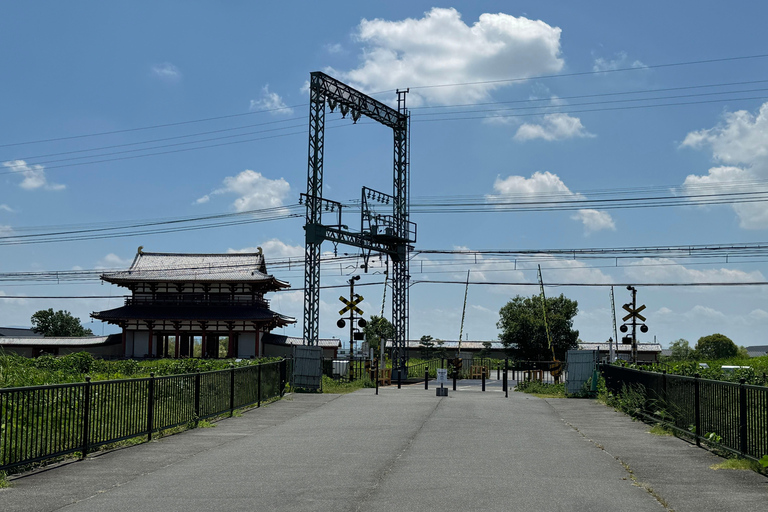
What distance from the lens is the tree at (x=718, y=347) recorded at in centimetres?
9531

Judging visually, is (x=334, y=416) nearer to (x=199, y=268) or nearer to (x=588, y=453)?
(x=588, y=453)

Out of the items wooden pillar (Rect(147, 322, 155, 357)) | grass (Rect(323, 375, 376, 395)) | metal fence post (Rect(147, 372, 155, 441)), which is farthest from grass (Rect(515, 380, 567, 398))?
wooden pillar (Rect(147, 322, 155, 357))

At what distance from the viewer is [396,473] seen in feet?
31.6

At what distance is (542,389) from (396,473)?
21.1 metres

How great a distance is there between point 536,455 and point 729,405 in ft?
9.82

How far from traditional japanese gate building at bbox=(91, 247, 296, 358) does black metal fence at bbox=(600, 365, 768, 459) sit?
46.9 meters

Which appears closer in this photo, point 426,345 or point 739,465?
point 739,465

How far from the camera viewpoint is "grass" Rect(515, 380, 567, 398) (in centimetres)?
2809

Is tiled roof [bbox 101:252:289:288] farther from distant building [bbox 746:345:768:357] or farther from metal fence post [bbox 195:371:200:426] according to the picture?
distant building [bbox 746:345:768:357]

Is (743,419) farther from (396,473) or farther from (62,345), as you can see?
(62,345)

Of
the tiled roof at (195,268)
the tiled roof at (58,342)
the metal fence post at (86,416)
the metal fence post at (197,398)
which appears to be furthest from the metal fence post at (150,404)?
the tiled roof at (58,342)

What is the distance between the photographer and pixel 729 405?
1122cm

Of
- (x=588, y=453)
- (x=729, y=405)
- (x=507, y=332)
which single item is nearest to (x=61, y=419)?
(x=588, y=453)

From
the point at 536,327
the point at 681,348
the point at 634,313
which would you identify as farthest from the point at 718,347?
the point at 634,313
